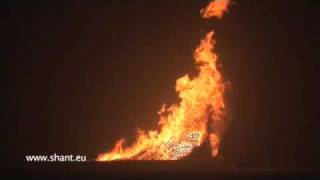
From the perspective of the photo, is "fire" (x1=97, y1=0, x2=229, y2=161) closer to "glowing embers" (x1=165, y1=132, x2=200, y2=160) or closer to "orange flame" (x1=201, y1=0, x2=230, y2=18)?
"glowing embers" (x1=165, y1=132, x2=200, y2=160)

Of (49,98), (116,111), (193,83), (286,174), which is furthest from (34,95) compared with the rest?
(286,174)

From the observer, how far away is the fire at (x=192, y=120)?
45.1 m

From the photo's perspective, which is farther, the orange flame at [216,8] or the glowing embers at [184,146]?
the orange flame at [216,8]

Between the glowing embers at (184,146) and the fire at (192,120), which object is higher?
the fire at (192,120)

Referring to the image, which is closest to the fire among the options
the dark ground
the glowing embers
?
the glowing embers

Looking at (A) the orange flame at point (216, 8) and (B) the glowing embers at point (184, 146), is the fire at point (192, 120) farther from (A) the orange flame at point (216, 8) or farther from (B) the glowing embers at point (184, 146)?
(A) the orange flame at point (216, 8)

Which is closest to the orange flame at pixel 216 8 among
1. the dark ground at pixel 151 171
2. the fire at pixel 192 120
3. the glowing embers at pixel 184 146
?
the fire at pixel 192 120

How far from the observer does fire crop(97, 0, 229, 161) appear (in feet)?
148

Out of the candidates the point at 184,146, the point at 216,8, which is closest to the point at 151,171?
the point at 184,146

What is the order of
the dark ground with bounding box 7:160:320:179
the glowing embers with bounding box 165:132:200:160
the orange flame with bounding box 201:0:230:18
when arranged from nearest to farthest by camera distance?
the dark ground with bounding box 7:160:320:179, the glowing embers with bounding box 165:132:200:160, the orange flame with bounding box 201:0:230:18

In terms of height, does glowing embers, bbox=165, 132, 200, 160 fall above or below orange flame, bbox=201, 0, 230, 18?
below

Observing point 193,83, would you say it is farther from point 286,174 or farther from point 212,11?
point 286,174

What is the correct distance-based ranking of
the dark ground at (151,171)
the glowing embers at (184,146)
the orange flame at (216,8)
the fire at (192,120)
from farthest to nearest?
1. the orange flame at (216,8)
2. the fire at (192,120)
3. the glowing embers at (184,146)
4. the dark ground at (151,171)

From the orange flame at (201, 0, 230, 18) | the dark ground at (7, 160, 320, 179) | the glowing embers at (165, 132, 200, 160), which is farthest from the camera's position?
the orange flame at (201, 0, 230, 18)
